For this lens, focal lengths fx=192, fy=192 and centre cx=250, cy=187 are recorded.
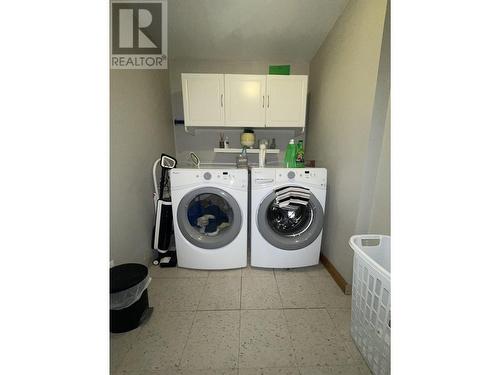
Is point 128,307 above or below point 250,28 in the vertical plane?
below

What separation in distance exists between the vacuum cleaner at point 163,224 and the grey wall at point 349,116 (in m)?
1.52

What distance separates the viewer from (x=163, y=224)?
1835 millimetres

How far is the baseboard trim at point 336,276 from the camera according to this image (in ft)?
4.81

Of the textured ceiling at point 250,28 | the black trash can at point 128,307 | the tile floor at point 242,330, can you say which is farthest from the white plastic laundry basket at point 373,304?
the textured ceiling at point 250,28

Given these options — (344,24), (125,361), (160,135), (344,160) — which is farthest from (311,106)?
(125,361)

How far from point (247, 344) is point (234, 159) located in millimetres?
1945

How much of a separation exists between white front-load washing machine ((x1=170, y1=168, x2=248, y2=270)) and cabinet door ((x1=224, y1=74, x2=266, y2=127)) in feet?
2.25

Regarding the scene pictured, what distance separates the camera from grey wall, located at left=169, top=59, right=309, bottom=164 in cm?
237

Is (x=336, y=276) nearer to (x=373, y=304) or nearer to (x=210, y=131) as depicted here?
(x=373, y=304)

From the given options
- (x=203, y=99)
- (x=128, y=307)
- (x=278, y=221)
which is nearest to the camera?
(x=128, y=307)

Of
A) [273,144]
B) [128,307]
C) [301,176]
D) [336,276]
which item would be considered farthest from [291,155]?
[128,307]

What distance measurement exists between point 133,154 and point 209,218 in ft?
2.85

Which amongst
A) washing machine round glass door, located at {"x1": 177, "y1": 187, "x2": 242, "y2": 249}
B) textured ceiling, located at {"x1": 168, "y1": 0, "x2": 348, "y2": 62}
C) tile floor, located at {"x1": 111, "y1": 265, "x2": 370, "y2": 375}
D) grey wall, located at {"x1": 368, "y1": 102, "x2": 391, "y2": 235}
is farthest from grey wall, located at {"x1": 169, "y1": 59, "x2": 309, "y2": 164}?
tile floor, located at {"x1": 111, "y1": 265, "x2": 370, "y2": 375}
